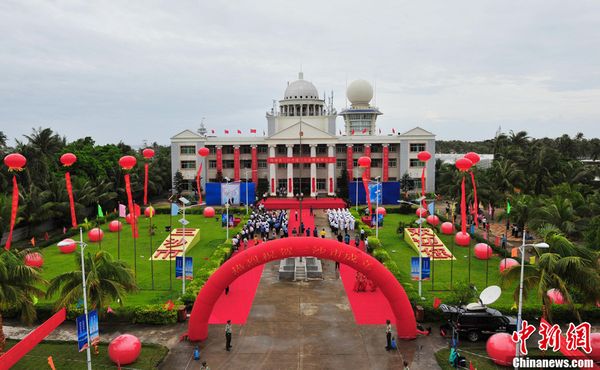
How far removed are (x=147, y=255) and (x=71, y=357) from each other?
15.7 meters

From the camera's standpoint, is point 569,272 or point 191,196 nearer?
point 569,272

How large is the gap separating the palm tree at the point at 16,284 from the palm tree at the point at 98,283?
0.93m

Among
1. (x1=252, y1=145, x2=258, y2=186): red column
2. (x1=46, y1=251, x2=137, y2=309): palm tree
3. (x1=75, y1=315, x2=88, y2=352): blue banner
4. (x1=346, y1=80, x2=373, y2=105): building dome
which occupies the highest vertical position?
(x1=346, y1=80, x2=373, y2=105): building dome

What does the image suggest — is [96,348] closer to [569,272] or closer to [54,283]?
[54,283]

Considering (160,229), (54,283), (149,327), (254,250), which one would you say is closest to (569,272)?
(254,250)

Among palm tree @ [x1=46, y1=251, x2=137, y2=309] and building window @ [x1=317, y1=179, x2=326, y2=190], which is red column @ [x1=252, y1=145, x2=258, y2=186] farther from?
palm tree @ [x1=46, y1=251, x2=137, y2=309]

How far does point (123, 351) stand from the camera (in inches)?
693

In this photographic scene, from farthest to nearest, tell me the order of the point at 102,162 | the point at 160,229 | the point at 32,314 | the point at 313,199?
1. the point at 313,199
2. the point at 102,162
3. the point at 160,229
4. the point at 32,314

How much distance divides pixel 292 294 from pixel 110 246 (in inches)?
684

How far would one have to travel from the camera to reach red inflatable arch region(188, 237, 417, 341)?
19.4m

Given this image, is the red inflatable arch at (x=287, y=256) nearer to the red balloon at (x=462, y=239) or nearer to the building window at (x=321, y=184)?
the red balloon at (x=462, y=239)

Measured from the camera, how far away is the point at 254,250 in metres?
19.5

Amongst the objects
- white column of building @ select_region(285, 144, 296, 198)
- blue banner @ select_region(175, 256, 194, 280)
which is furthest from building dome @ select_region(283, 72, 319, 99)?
blue banner @ select_region(175, 256, 194, 280)

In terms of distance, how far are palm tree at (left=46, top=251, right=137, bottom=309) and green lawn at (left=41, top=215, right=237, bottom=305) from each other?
61.3 inches
